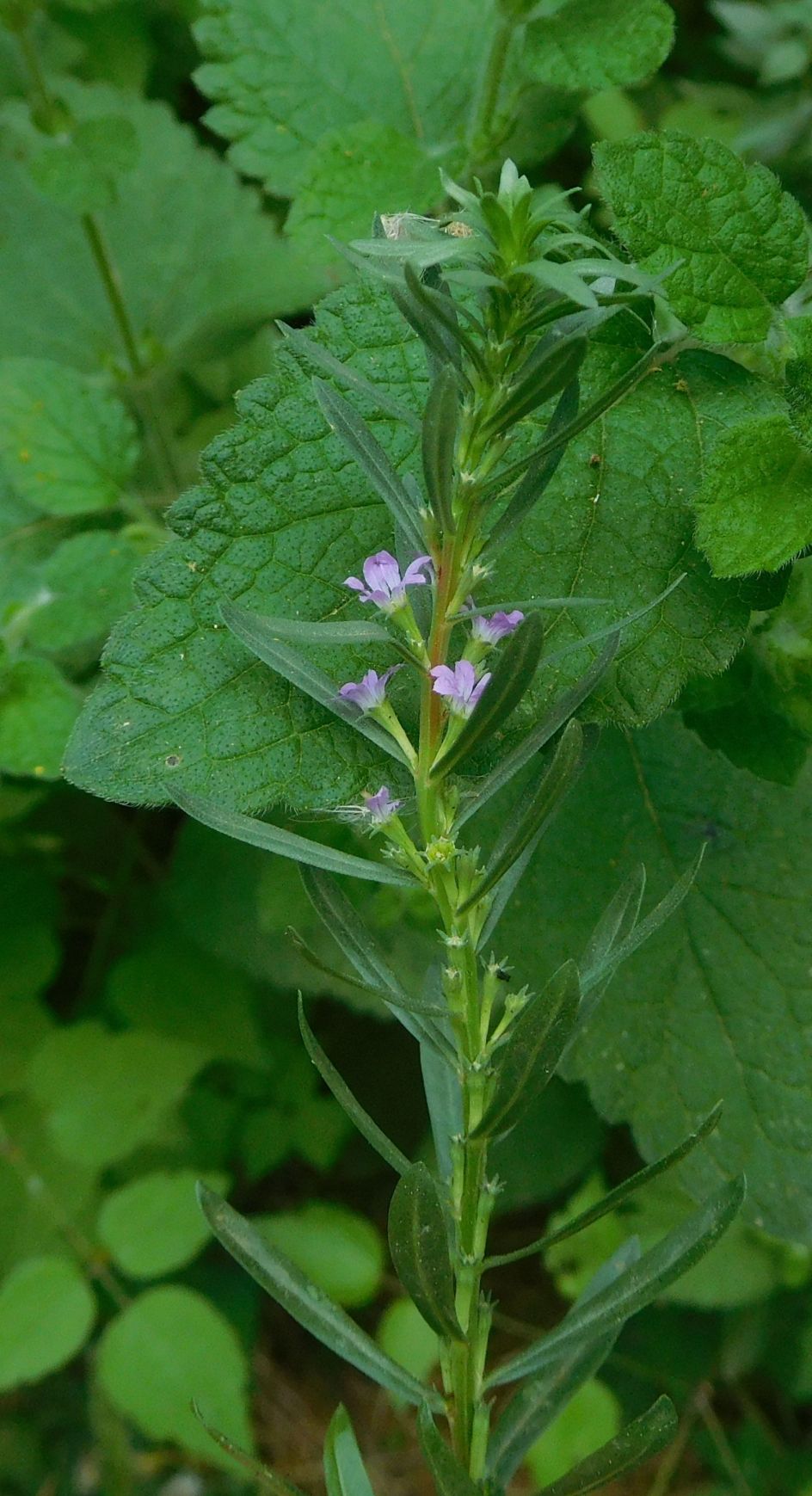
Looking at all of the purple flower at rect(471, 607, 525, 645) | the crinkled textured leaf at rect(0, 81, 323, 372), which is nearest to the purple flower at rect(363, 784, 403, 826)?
the purple flower at rect(471, 607, 525, 645)

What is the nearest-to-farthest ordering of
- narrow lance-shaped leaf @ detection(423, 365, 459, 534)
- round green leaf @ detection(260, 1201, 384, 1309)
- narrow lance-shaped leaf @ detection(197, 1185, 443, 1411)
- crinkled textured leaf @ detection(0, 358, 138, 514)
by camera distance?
1. narrow lance-shaped leaf @ detection(423, 365, 459, 534)
2. narrow lance-shaped leaf @ detection(197, 1185, 443, 1411)
3. crinkled textured leaf @ detection(0, 358, 138, 514)
4. round green leaf @ detection(260, 1201, 384, 1309)

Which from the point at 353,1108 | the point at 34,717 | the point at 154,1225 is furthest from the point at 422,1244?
the point at 154,1225

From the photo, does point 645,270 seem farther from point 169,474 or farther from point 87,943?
point 87,943

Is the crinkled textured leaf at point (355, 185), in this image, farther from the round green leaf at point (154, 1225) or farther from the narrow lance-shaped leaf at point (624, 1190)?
the round green leaf at point (154, 1225)

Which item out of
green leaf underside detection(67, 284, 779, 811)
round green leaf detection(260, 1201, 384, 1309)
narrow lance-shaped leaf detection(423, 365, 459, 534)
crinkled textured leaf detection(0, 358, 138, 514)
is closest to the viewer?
narrow lance-shaped leaf detection(423, 365, 459, 534)

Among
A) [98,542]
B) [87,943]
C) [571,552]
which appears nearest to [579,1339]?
[571,552]

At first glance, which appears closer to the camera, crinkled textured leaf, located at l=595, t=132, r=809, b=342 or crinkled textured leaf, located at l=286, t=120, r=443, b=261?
crinkled textured leaf, located at l=595, t=132, r=809, b=342

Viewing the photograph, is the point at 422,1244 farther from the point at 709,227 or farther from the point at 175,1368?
the point at 175,1368

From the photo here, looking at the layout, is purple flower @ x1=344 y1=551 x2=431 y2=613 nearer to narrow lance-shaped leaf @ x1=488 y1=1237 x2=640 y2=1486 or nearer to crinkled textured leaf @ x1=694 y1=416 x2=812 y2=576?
crinkled textured leaf @ x1=694 y1=416 x2=812 y2=576
